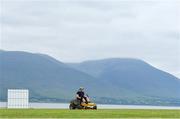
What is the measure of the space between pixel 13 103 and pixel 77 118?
22.2m

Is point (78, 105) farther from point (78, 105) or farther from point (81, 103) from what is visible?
point (81, 103)

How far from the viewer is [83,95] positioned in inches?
1881

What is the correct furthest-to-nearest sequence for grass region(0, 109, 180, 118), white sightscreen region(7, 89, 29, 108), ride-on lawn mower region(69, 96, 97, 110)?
white sightscreen region(7, 89, 29, 108), ride-on lawn mower region(69, 96, 97, 110), grass region(0, 109, 180, 118)

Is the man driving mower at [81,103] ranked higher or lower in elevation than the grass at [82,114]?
higher

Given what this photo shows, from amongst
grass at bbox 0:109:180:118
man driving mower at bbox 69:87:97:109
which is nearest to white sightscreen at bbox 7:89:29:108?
man driving mower at bbox 69:87:97:109

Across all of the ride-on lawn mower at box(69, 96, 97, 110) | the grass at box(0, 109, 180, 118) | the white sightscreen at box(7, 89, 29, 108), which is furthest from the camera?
the white sightscreen at box(7, 89, 29, 108)

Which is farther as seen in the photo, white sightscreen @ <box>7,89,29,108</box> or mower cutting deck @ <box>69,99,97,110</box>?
A: white sightscreen @ <box>7,89,29,108</box>

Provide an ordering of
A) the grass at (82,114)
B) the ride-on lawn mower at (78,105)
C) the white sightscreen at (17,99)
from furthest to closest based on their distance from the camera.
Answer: the white sightscreen at (17,99) < the ride-on lawn mower at (78,105) < the grass at (82,114)

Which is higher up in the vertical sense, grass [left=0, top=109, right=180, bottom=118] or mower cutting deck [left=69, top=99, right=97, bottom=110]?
mower cutting deck [left=69, top=99, right=97, bottom=110]

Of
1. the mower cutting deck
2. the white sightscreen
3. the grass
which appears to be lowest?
the grass

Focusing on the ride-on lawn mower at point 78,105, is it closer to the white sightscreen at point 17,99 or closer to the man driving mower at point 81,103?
the man driving mower at point 81,103

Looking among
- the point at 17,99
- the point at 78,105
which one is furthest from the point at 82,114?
the point at 17,99

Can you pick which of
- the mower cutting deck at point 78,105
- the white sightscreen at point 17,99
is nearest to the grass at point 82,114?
the mower cutting deck at point 78,105

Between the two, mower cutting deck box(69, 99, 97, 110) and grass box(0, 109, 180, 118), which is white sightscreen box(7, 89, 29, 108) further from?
grass box(0, 109, 180, 118)
